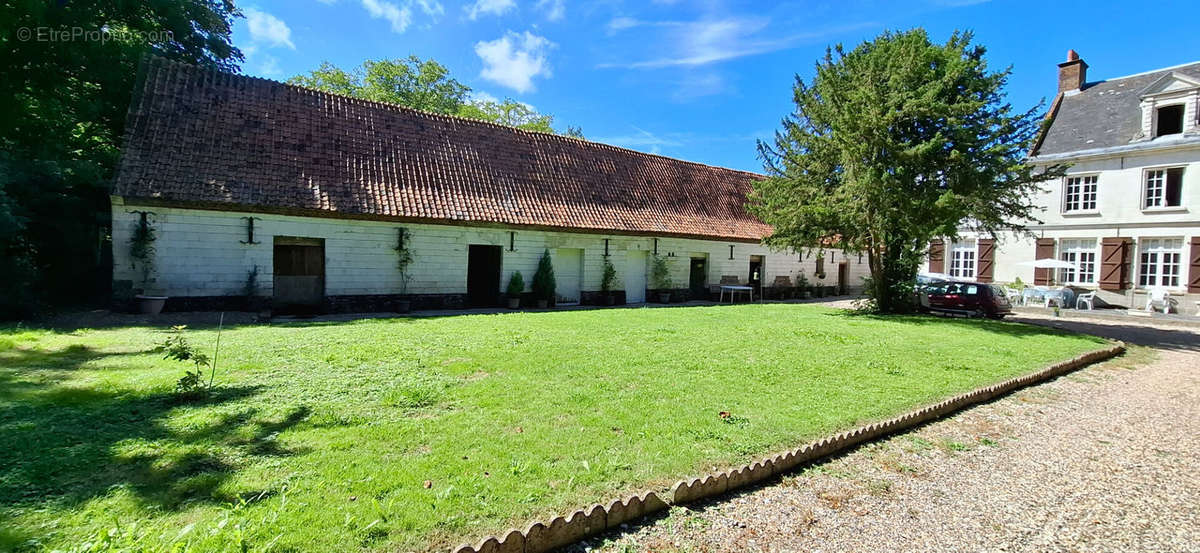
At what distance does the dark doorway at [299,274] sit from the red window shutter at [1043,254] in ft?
92.4

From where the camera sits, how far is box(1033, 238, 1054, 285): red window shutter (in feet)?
74.4

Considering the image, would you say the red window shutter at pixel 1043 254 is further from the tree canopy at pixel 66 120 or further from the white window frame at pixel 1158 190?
the tree canopy at pixel 66 120

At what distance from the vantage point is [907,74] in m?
13.4

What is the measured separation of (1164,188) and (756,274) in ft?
51.2

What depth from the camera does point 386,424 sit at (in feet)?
14.1

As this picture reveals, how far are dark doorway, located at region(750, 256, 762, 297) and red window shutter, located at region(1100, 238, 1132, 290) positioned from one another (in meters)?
13.7

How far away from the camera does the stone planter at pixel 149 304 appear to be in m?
10.8

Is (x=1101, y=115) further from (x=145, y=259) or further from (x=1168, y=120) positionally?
(x=145, y=259)

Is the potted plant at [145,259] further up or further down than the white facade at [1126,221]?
→ further down

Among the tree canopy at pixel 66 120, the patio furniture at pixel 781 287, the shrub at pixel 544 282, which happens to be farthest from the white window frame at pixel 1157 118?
the tree canopy at pixel 66 120

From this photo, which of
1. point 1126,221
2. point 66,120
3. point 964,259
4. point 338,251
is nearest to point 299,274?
point 338,251

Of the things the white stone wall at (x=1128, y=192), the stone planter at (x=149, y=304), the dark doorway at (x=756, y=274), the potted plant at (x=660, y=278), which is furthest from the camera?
the dark doorway at (x=756, y=274)

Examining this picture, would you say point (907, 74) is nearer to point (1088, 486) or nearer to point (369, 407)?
point (1088, 486)

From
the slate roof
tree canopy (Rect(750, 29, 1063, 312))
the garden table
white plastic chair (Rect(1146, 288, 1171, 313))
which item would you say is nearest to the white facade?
white plastic chair (Rect(1146, 288, 1171, 313))
